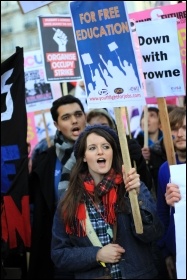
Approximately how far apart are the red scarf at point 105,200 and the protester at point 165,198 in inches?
11.6

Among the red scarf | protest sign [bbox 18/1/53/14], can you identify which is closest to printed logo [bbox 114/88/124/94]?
the red scarf

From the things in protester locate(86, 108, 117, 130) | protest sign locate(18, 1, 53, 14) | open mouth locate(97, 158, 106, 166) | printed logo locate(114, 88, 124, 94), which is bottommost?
open mouth locate(97, 158, 106, 166)

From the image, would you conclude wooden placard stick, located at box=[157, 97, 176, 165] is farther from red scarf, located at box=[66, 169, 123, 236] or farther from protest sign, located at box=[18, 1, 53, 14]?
protest sign, located at box=[18, 1, 53, 14]

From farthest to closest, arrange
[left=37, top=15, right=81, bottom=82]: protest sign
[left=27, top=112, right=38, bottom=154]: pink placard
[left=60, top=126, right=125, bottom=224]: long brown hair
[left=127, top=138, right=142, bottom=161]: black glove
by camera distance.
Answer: [left=27, top=112, right=38, bottom=154]: pink placard → [left=37, top=15, right=81, bottom=82]: protest sign → [left=127, top=138, right=142, bottom=161]: black glove → [left=60, top=126, right=125, bottom=224]: long brown hair

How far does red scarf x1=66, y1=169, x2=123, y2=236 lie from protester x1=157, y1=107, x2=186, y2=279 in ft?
0.97

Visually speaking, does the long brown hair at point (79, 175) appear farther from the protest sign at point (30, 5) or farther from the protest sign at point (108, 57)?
the protest sign at point (30, 5)

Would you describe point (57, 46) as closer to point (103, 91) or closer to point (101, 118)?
point (101, 118)

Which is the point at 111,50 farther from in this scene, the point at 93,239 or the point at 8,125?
the point at 8,125

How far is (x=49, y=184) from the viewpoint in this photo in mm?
3656

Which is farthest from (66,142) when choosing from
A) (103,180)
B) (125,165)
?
(125,165)

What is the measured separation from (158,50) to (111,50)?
45 centimetres

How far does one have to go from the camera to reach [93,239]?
2.81 metres

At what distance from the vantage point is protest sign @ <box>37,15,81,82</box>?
4.49m

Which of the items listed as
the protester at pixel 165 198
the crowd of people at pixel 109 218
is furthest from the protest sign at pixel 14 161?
the protester at pixel 165 198
